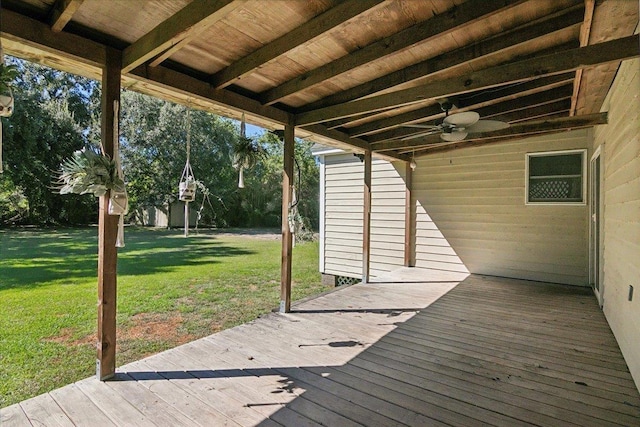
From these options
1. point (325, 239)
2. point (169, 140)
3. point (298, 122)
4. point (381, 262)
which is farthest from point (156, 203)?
point (298, 122)

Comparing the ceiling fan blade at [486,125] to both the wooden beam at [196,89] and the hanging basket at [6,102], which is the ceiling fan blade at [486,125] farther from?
the hanging basket at [6,102]

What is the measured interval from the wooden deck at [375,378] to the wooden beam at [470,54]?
2.35 meters

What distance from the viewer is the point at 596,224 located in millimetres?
4371

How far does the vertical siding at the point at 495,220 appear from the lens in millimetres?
5195

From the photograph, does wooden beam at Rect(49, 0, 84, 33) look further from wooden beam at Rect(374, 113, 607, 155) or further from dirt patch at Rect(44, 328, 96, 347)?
wooden beam at Rect(374, 113, 607, 155)

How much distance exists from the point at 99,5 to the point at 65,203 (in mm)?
17134

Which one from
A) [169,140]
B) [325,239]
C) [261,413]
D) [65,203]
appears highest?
[169,140]

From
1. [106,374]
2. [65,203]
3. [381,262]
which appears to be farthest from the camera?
[65,203]

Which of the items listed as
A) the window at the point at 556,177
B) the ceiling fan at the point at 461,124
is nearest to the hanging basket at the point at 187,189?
the ceiling fan at the point at 461,124

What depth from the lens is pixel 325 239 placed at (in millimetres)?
7914

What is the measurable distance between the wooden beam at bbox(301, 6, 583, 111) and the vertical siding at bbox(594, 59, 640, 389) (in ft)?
2.20

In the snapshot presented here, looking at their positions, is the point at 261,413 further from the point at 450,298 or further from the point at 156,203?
the point at 156,203

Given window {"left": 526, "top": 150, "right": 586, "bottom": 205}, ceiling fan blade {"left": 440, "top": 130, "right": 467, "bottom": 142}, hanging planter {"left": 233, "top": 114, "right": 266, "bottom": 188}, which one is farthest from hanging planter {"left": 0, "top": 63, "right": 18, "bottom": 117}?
window {"left": 526, "top": 150, "right": 586, "bottom": 205}

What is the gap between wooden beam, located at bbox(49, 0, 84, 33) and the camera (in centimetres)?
175
